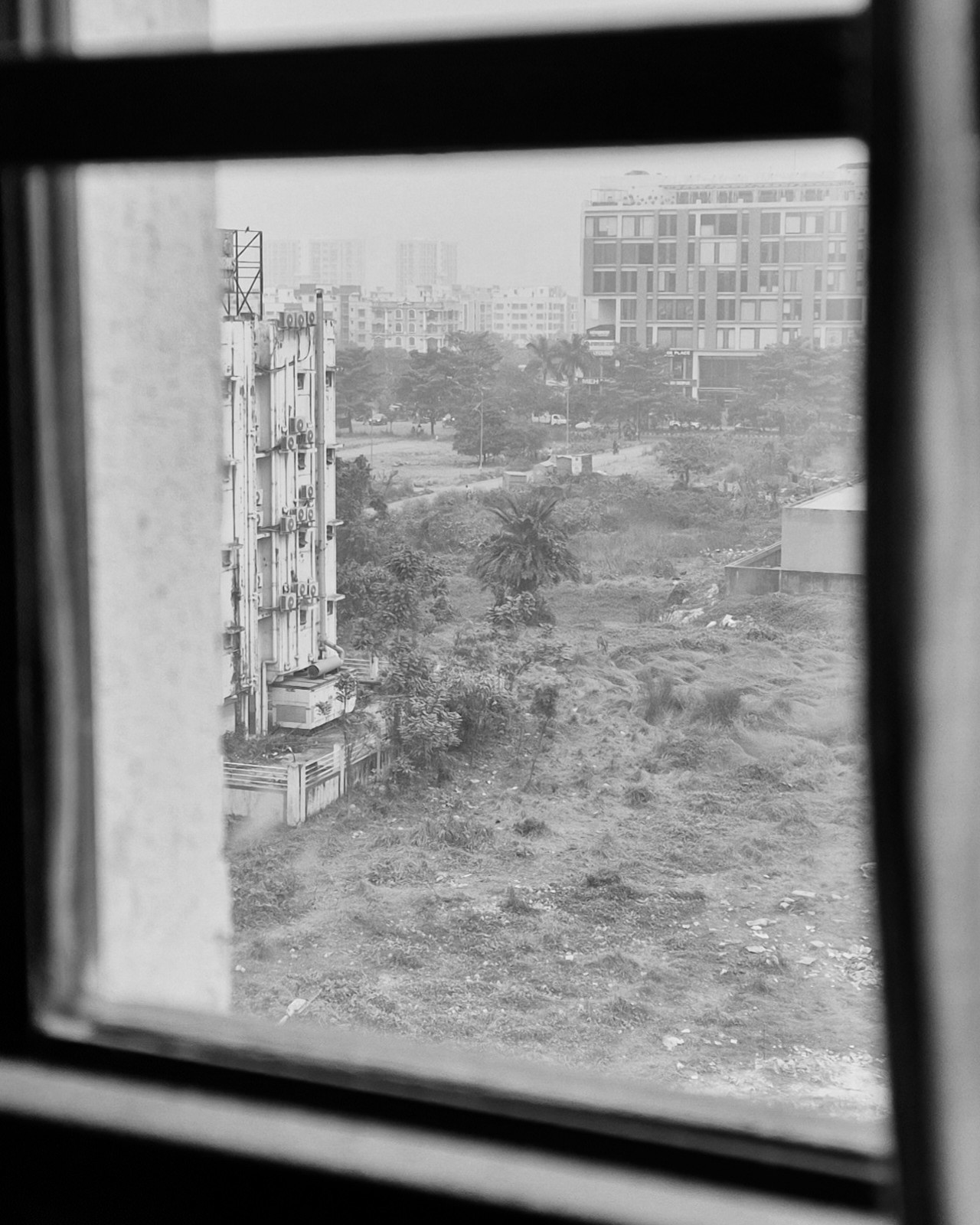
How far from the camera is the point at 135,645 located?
1.75ft

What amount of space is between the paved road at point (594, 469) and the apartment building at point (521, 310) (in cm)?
36

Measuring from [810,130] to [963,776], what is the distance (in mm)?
167

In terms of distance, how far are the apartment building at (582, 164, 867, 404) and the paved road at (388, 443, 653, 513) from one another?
2.18 ft

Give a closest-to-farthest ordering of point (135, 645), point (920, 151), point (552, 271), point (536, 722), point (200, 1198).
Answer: point (920, 151) < point (200, 1198) < point (135, 645) < point (552, 271) < point (536, 722)

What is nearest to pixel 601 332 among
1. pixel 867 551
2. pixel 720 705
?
pixel 720 705

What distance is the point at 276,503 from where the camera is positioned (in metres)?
3.20

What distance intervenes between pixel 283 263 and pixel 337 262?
0.64 ft

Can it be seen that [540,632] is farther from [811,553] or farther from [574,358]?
[811,553]

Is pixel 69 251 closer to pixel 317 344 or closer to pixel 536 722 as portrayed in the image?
pixel 317 344

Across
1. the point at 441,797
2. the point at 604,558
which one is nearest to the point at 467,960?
the point at 441,797

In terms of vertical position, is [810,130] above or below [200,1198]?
above

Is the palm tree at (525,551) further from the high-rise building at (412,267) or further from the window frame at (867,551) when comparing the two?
the window frame at (867,551)

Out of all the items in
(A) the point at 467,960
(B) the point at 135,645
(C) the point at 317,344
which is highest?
(C) the point at 317,344

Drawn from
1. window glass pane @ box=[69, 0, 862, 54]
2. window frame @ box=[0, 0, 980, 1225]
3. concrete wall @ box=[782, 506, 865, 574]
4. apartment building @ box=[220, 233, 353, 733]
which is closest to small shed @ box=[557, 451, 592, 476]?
apartment building @ box=[220, 233, 353, 733]
